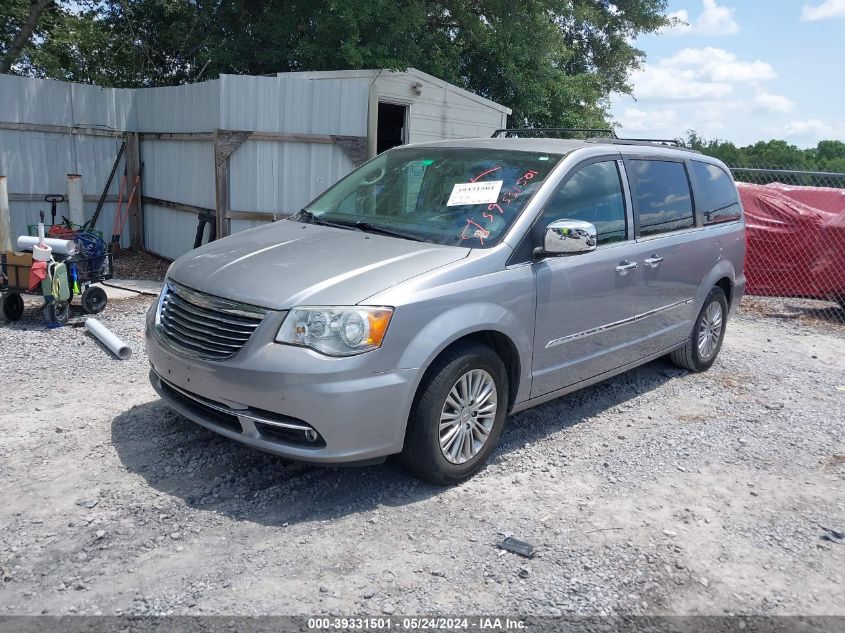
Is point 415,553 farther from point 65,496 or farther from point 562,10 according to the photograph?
point 562,10

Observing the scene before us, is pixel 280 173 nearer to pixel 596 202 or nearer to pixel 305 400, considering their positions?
pixel 596 202

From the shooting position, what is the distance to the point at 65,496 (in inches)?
153

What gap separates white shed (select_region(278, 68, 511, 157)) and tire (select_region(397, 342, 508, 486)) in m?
6.26

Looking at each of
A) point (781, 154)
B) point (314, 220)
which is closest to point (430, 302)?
point (314, 220)

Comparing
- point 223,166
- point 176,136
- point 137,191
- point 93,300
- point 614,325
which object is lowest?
point 93,300

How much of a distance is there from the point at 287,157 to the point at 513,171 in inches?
212

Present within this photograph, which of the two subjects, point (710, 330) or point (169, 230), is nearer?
point (710, 330)

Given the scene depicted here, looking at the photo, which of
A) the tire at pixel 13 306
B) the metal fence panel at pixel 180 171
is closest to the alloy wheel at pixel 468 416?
the tire at pixel 13 306

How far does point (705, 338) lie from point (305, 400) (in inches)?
172

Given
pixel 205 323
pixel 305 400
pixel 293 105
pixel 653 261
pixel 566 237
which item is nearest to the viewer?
pixel 305 400

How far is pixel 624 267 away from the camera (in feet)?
16.9

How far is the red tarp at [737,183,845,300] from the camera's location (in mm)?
9633

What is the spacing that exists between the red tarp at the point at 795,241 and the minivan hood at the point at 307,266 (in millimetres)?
7257

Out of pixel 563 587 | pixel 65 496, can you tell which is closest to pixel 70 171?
pixel 65 496
